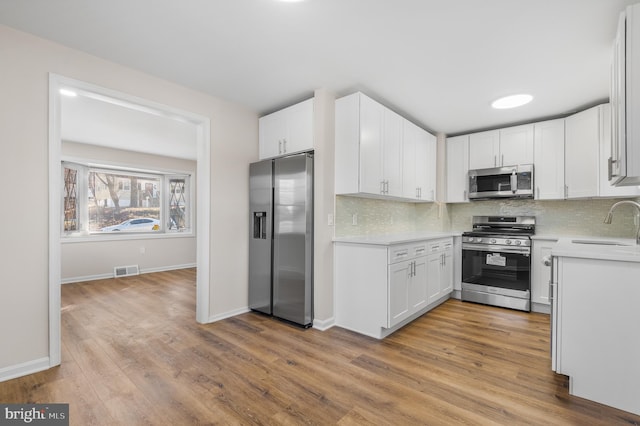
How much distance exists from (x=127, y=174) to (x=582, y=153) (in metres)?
7.57

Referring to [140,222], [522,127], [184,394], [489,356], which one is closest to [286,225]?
[184,394]

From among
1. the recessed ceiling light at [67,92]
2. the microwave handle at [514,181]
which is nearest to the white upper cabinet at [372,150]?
the microwave handle at [514,181]

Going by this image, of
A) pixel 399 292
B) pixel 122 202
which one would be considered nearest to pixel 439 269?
pixel 399 292

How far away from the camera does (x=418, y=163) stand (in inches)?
165

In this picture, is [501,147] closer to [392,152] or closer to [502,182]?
[502,182]

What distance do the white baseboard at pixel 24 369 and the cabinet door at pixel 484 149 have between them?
17.1ft

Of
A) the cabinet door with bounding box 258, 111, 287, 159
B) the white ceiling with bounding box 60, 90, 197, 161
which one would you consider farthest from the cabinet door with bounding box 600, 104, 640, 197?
the white ceiling with bounding box 60, 90, 197, 161

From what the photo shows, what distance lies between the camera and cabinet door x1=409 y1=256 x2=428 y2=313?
3.22 metres

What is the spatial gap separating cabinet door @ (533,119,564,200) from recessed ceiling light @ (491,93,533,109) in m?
0.85

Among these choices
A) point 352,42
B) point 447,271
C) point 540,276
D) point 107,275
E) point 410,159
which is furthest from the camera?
point 107,275

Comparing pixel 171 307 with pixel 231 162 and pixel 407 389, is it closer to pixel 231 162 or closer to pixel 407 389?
pixel 231 162

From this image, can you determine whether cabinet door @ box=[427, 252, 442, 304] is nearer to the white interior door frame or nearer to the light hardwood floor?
the light hardwood floor

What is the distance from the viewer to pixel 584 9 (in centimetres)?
189

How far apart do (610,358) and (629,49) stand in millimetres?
1830
